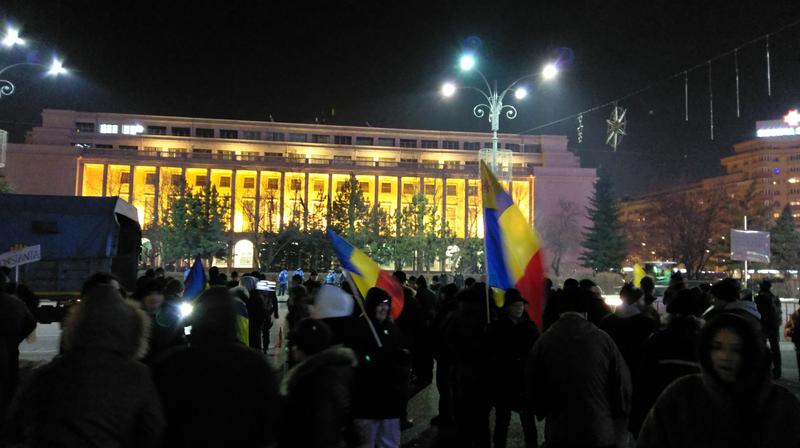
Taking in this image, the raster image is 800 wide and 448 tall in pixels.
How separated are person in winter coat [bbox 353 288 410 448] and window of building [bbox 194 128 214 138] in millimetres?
79170

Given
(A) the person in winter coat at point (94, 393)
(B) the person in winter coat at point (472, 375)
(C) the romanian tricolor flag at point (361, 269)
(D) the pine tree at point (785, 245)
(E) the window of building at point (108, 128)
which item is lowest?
(B) the person in winter coat at point (472, 375)

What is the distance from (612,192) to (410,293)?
50.6 m

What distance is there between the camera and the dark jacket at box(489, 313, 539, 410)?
18.4 ft

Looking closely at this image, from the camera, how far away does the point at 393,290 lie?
777cm

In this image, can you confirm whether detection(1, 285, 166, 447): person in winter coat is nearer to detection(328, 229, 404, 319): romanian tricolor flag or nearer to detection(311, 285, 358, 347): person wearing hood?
detection(311, 285, 358, 347): person wearing hood

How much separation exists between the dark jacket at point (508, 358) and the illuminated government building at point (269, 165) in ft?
210

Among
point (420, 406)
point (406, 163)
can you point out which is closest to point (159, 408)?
point (420, 406)

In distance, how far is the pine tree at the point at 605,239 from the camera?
54.8 meters

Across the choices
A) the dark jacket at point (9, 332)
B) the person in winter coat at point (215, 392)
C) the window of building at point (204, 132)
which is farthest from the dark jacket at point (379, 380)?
the window of building at point (204, 132)

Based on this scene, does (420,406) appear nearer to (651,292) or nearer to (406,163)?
(651,292)

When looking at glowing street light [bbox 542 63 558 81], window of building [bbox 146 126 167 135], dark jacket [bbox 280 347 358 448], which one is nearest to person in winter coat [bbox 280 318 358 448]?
dark jacket [bbox 280 347 358 448]

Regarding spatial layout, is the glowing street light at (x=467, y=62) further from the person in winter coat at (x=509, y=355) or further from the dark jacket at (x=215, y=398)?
the dark jacket at (x=215, y=398)

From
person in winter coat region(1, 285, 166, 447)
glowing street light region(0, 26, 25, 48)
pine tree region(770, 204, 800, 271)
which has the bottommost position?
person in winter coat region(1, 285, 166, 447)

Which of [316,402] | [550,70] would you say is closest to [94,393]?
[316,402]
